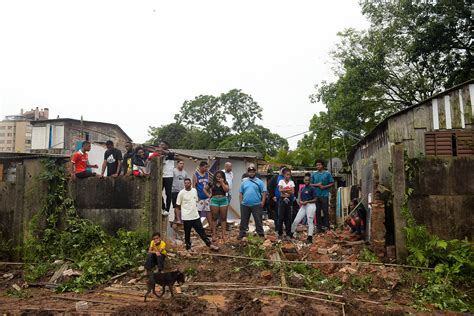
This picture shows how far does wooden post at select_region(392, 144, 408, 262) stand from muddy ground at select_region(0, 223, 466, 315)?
50 centimetres

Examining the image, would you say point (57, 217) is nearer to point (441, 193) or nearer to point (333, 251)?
point (333, 251)

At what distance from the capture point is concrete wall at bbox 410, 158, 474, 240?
7.60 metres

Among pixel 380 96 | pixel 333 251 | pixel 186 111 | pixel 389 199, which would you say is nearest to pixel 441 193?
pixel 389 199

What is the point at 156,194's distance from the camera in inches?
333

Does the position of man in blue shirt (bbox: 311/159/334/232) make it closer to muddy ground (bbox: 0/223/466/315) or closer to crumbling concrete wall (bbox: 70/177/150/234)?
muddy ground (bbox: 0/223/466/315)

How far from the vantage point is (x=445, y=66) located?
18750 millimetres

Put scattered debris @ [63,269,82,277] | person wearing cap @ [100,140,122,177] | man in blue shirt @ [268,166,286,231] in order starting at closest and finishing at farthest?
scattered debris @ [63,269,82,277] < person wearing cap @ [100,140,122,177] < man in blue shirt @ [268,166,286,231]

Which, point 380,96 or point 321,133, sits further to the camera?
point 321,133

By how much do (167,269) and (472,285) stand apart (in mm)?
5222

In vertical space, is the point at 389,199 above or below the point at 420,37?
below

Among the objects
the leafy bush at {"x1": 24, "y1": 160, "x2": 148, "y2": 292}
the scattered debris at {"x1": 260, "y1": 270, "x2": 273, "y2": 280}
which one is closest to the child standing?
the leafy bush at {"x1": 24, "y1": 160, "x2": 148, "y2": 292}

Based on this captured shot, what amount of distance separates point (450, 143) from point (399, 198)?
11.4ft

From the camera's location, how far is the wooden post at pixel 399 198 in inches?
299

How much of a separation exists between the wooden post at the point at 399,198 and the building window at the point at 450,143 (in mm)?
2528
